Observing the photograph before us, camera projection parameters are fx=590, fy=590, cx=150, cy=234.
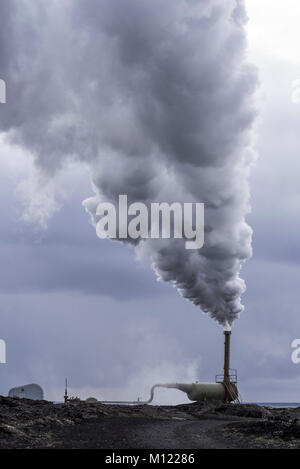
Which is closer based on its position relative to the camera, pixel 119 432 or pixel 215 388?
pixel 119 432

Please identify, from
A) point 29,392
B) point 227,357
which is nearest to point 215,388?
point 227,357

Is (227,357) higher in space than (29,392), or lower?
higher

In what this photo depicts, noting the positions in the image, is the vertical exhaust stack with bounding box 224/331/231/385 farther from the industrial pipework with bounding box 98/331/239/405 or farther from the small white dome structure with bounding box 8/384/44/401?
the small white dome structure with bounding box 8/384/44/401

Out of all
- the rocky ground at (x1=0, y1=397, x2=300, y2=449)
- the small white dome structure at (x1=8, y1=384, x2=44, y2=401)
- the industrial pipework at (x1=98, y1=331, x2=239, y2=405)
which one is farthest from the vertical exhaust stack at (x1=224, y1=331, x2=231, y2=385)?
the small white dome structure at (x1=8, y1=384, x2=44, y2=401)

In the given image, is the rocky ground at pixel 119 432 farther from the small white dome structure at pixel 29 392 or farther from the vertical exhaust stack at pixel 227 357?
the small white dome structure at pixel 29 392

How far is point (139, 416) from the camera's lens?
54.0 meters

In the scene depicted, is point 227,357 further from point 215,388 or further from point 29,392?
point 29,392

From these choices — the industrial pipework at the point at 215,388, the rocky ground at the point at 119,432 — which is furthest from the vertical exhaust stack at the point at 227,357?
the rocky ground at the point at 119,432

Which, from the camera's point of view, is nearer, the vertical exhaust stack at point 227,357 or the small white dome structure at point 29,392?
the vertical exhaust stack at point 227,357

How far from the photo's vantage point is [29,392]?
255 feet

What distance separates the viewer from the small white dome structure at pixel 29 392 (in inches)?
3044
